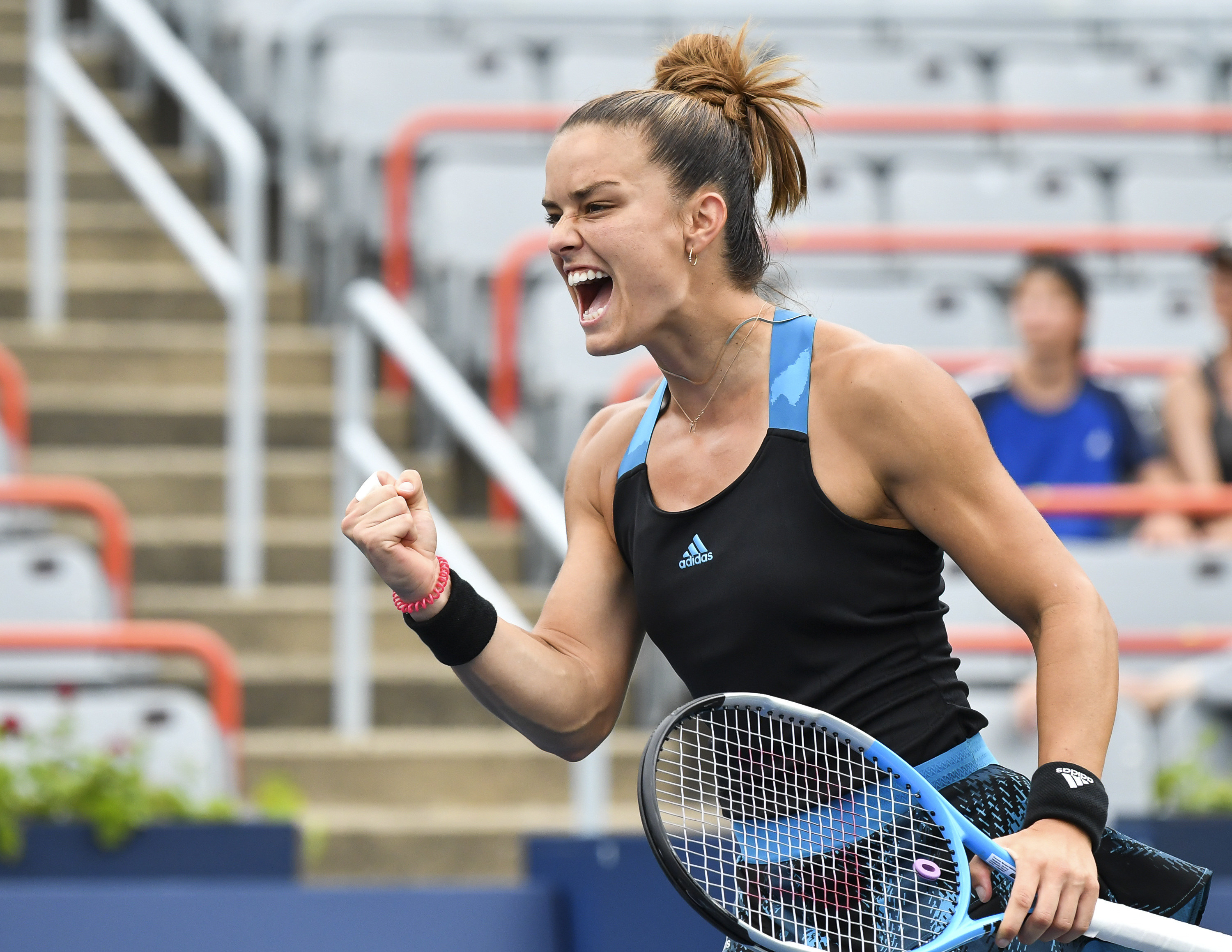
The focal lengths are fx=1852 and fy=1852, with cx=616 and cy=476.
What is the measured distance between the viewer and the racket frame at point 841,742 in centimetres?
189

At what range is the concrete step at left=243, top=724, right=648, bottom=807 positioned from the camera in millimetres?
4914

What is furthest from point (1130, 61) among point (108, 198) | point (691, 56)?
point (691, 56)

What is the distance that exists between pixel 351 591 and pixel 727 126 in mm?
2984

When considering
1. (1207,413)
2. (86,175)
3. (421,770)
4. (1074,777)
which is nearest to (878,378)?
(1074,777)

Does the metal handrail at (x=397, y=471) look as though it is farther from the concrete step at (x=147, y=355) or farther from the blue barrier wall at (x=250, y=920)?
the blue barrier wall at (x=250, y=920)

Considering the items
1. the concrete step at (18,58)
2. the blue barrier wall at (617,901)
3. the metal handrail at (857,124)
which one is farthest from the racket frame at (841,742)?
the concrete step at (18,58)

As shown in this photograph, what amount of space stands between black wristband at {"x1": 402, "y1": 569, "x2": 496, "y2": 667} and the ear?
0.49 meters

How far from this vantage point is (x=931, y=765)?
2113 millimetres

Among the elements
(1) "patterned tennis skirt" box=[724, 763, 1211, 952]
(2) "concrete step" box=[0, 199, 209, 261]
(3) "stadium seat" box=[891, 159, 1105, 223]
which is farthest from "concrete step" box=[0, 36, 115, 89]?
(1) "patterned tennis skirt" box=[724, 763, 1211, 952]

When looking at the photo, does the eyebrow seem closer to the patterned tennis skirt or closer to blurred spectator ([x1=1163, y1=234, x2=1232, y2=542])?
the patterned tennis skirt

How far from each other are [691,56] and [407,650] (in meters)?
3.46

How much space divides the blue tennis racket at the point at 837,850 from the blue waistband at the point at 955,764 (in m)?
→ 0.09

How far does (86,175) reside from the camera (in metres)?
7.11

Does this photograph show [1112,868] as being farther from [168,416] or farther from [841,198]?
[841,198]
